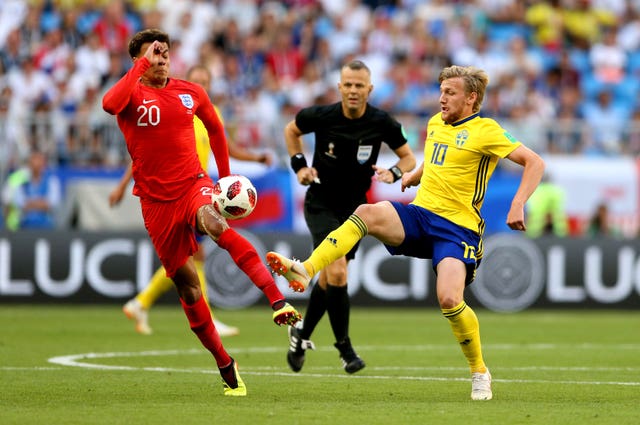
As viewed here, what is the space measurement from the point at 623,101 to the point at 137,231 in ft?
36.3

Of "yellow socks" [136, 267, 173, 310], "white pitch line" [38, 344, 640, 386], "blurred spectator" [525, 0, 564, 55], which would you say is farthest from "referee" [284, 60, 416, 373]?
"blurred spectator" [525, 0, 564, 55]

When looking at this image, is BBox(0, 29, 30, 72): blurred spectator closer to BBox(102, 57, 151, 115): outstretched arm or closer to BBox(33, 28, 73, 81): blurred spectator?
BBox(33, 28, 73, 81): blurred spectator

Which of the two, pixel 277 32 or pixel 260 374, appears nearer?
pixel 260 374

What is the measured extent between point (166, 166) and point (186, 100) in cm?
53

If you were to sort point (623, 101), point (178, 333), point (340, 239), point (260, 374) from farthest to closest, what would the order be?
→ point (623, 101) → point (178, 333) → point (260, 374) → point (340, 239)

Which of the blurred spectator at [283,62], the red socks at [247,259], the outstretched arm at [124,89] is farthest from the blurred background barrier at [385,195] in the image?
the red socks at [247,259]

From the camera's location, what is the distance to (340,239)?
8711 mm

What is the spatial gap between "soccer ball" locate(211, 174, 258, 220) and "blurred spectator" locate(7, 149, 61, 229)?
11.4 meters

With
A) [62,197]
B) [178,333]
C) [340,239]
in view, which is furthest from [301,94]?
[340,239]

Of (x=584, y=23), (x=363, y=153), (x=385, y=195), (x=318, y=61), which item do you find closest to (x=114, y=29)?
(x=318, y=61)

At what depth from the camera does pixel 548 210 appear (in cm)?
2020

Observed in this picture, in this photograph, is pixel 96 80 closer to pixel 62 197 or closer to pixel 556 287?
pixel 62 197

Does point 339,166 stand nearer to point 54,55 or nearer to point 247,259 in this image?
point 247,259

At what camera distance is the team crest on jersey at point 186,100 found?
9.20 m
